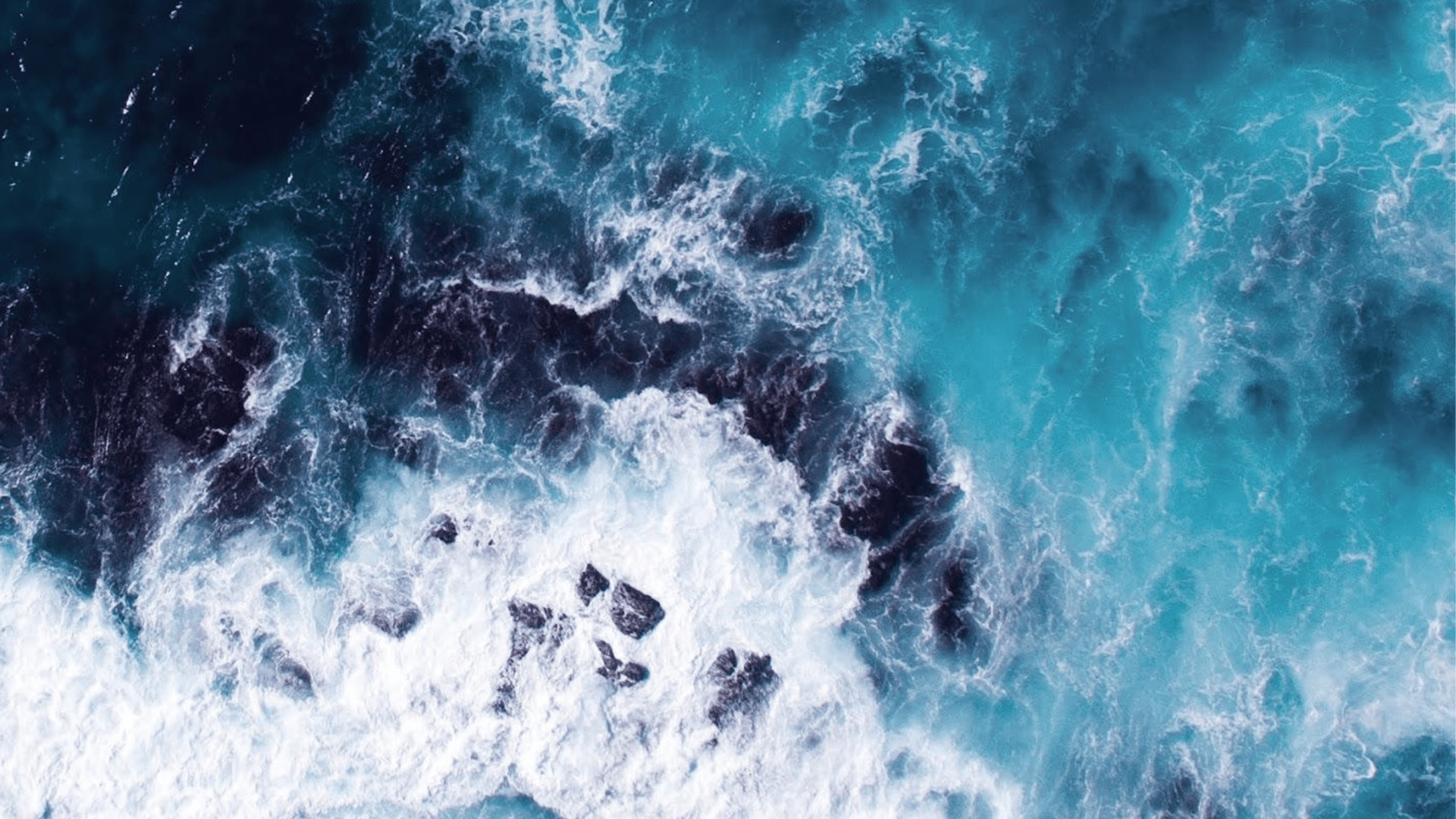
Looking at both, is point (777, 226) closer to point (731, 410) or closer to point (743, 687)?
point (731, 410)

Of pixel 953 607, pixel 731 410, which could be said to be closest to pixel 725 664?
pixel 953 607

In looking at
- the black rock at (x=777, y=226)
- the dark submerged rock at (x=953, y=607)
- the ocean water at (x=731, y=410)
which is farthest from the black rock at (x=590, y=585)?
the black rock at (x=777, y=226)

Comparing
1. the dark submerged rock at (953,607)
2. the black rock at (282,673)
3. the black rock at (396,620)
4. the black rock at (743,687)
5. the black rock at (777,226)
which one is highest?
the black rock at (777,226)

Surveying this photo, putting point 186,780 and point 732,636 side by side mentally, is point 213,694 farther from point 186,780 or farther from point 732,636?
point 732,636

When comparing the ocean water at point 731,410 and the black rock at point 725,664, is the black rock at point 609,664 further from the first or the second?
the black rock at point 725,664

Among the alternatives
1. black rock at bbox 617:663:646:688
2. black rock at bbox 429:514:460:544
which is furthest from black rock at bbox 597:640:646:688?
black rock at bbox 429:514:460:544

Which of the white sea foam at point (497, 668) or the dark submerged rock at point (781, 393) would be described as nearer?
the white sea foam at point (497, 668)

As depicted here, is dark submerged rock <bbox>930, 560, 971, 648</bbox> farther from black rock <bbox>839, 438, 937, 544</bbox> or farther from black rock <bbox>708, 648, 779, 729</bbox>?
black rock <bbox>708, 648, 779, 729</bbox>
